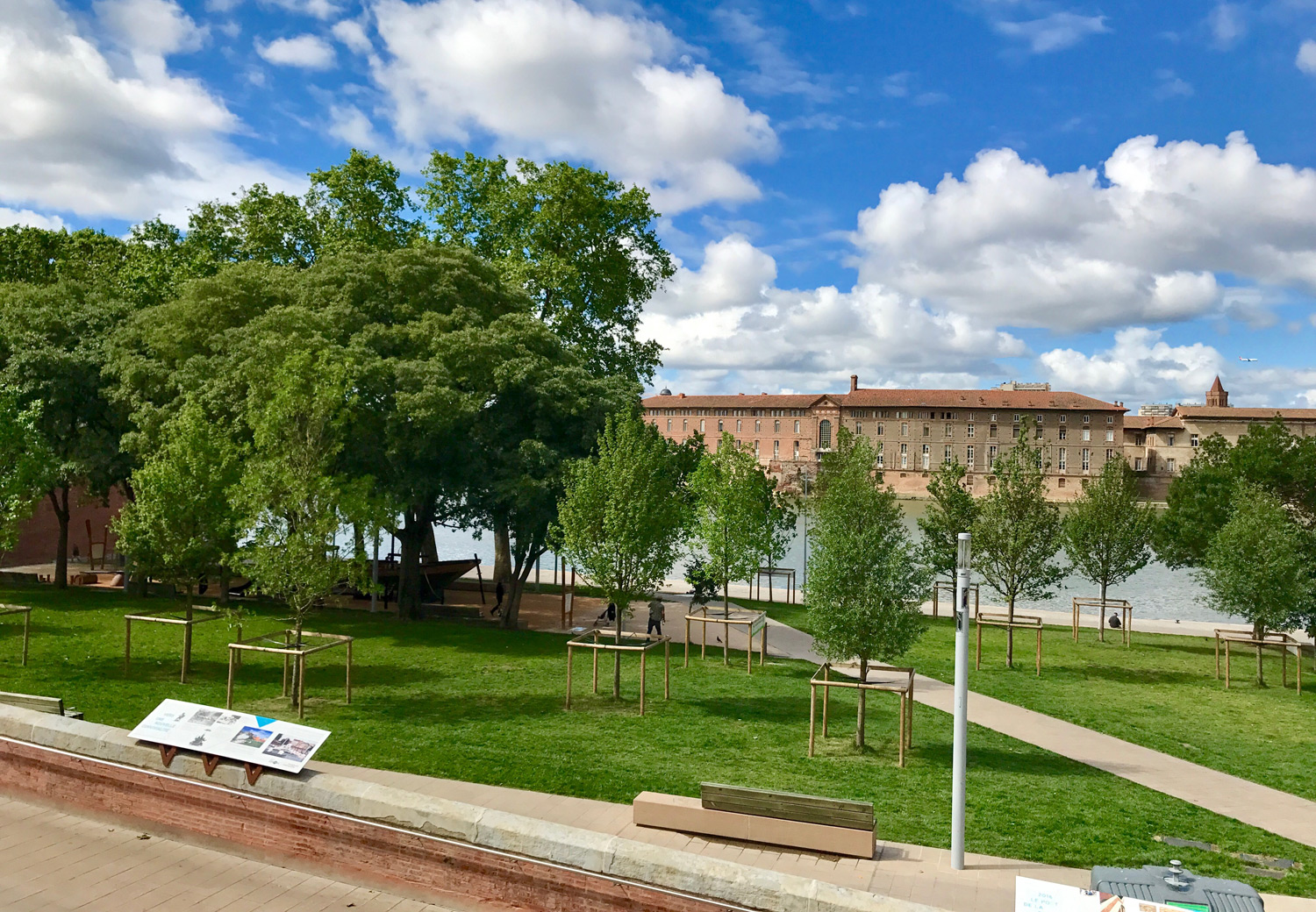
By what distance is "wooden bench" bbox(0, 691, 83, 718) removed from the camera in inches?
452

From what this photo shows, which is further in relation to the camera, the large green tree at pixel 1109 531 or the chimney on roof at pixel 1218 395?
the chimney on roof at pixel 1218 395

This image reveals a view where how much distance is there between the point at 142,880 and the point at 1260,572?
22.5m

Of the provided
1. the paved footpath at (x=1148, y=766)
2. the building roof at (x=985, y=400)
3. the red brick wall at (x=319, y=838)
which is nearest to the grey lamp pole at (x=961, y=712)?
the red brick wall at (x=319, y=838)

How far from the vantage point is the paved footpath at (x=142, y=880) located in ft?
27.0

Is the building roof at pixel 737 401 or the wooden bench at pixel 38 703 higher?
the building roof at pixel 737 401

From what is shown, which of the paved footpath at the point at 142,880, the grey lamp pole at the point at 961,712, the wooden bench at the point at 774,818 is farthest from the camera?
the wooden bench at the point at 774,818

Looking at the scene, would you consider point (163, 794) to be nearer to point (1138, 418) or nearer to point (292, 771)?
point (292, 771)

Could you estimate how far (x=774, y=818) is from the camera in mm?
9812

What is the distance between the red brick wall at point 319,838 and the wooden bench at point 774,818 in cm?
258

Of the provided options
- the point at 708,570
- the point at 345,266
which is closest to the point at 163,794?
the point at 708,570

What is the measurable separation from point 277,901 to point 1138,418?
128565 millimetres

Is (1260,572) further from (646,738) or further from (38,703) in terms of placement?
(38,703)

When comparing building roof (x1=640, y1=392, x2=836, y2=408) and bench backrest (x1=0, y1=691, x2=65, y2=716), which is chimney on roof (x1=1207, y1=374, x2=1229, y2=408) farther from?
bench backrest (x1=0, y1=691, x2=65, y2=716)

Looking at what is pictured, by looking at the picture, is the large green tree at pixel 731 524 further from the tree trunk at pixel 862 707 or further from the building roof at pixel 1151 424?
the building roof at pixel 1151 424
